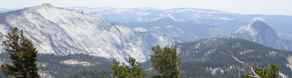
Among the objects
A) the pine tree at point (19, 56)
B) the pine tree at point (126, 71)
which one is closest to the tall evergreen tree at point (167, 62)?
the pine tree at point (126, 71)

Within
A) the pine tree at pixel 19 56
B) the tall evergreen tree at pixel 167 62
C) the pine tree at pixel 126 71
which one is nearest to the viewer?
the pine tree at pixel 19 56

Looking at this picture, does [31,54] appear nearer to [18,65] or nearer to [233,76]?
[18,65]

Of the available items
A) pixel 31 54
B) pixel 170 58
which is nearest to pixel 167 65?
pixel 170 58

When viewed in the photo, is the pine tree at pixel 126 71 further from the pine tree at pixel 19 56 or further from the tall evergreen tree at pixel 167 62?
the pine tree at pixel 19 56

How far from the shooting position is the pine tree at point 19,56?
26.7 metres

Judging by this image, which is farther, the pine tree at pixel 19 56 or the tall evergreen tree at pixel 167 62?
the tall evergreen tree at pixel 167 62

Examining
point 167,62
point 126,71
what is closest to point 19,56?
point 126,71

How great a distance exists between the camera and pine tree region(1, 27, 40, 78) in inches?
1051

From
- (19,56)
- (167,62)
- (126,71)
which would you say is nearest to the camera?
(19,56)

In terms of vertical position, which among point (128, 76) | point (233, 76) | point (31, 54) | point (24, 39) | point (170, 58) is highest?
point (24, 39)

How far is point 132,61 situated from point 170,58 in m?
7.91

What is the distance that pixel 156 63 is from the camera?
4000 centimetres

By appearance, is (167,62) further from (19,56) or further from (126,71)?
(19,56)

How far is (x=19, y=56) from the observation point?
26.5 m
